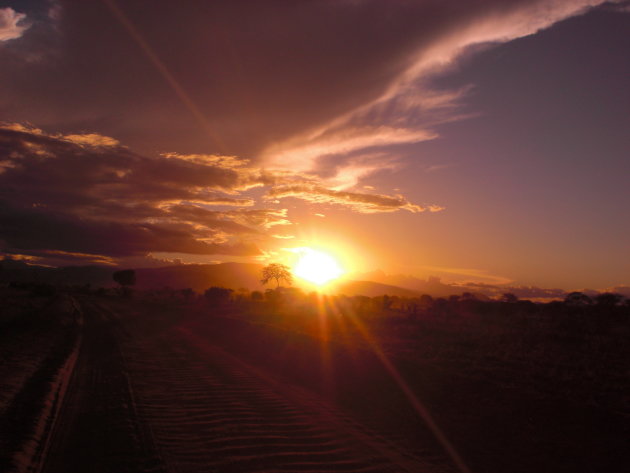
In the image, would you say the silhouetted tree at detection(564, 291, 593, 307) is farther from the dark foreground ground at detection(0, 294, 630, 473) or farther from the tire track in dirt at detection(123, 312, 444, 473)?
the tire track in dirt at detection(123, 312, 444, 473)

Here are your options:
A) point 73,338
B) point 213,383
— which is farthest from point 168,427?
point 73,338

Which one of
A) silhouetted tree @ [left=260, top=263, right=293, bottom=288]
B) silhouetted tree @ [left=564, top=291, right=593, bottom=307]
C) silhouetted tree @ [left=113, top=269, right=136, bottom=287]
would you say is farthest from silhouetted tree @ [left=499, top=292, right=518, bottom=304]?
silhouetted tree @ [left=113, top=269, right=136, bottom=287]

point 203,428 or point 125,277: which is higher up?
point 125,277

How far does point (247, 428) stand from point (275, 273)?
63.0 metres

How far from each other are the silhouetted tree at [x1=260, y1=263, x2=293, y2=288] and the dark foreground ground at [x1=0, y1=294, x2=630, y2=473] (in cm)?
5369

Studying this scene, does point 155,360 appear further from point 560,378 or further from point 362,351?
point 560,378

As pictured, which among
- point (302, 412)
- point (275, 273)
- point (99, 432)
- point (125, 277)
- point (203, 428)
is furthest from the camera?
point (125, 277)

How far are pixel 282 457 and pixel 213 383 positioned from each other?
5243mm

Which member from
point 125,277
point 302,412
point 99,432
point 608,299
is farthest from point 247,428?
point 125,277

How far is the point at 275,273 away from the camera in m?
70.2

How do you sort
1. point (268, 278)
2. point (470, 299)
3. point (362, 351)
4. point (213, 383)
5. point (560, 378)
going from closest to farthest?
point (213, 383), point (560, 378), point (362, 351), point (470, 299), point (268, 278)

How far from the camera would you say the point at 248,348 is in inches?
709

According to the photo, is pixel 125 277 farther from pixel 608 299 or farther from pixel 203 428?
A: pixel 203 428

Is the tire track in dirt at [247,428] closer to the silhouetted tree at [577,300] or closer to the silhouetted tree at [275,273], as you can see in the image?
the silhouetted tree at [577,300]
